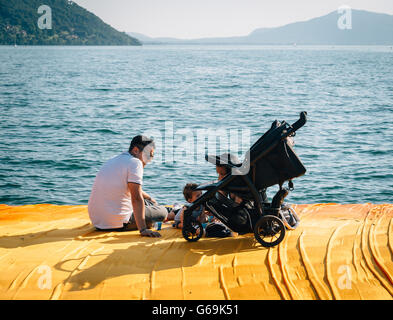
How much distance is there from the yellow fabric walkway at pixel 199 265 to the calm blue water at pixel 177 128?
233 inches

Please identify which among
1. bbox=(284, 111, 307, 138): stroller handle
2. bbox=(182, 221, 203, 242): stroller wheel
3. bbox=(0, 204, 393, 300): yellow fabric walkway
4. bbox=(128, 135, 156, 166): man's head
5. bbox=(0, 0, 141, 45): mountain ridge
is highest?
bbox=(0, 0, 141, 45): mountain ridge

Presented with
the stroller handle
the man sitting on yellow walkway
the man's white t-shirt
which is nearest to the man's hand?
the man sitting on yellow walkway

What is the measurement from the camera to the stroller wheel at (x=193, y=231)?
504cm

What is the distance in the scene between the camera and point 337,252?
15.1 feet

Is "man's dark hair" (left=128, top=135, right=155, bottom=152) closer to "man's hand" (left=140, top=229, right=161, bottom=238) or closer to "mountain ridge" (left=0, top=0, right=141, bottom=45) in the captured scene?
"man's hand" (left=140, top=229, right=161, bottom=238)

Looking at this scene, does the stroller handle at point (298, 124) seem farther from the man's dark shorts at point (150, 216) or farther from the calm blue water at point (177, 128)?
the calm blue water at point (177, 128)

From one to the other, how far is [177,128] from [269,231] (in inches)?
688

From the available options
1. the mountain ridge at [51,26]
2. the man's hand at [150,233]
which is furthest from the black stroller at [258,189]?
the mountain ridge at [51,26]

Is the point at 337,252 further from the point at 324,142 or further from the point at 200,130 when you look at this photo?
the point at 200,130

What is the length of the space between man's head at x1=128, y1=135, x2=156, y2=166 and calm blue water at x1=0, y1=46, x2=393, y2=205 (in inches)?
222

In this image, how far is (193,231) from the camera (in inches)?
199

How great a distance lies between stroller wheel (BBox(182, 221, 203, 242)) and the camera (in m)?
5.04

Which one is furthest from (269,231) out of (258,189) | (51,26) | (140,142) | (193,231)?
(51,26)

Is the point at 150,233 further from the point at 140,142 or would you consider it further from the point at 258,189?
the point at 258,189
